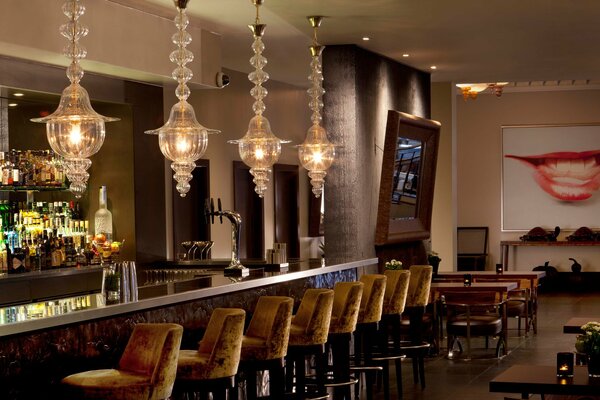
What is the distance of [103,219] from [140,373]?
18.4ft

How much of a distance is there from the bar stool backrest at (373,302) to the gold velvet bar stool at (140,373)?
3.03m

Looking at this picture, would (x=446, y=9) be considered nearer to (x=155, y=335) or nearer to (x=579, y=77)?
(x=155, y=335)

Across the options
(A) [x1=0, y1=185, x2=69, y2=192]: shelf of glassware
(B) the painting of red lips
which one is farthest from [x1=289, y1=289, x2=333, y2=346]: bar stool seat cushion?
(B) the painting of red lips

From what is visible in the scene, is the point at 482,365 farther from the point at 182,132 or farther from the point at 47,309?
the point at 47,309

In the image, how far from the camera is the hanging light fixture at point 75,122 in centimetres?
595

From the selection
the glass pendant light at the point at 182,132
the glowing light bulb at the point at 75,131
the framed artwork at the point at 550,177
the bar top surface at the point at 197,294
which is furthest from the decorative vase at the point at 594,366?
the framed artwork at the point at 550,177

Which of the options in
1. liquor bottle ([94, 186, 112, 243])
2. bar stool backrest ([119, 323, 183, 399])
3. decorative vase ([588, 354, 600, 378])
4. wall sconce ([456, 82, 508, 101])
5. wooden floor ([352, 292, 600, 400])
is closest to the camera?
bar stool backrest ([119, 323, 183, 399])

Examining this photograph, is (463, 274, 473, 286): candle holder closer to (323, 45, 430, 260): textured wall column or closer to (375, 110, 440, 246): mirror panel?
(375, 110, 440, 246): mirror panel

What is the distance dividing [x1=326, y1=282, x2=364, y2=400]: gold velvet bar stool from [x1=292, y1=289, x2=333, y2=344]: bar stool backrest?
0.47 metres

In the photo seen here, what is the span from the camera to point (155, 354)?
16.2 ft

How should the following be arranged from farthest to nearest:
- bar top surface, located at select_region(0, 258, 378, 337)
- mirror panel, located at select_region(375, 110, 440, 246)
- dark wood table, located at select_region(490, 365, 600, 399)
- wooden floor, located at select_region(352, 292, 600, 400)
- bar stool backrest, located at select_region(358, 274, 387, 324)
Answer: mirror panel, located at select_region(375, 110, 440, 246), wooden floor, located at select_region(352, 292, 600, 400), bar stool backrest, located at select_region(358, 274, 387, 324), dark wood table, located at select_region(490, 365, 600, 399), bar top surface, located at select_region(0, 258, 378, 337)

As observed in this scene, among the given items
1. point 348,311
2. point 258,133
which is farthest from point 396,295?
point 258,133

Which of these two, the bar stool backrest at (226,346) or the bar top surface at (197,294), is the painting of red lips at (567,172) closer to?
the bar top surface at (197,294)

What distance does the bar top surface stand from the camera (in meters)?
4.57
